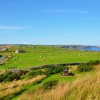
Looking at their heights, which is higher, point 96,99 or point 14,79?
point 96,99

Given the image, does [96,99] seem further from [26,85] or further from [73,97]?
[26,85]

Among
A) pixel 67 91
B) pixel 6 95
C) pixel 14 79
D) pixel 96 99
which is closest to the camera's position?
pixel 96 99

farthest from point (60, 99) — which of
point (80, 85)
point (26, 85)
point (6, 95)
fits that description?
point (26, 85)

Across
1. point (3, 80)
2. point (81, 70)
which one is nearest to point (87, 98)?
point (81, 70)

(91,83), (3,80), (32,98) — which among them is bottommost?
(3,80)

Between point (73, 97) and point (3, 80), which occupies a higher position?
point (73, 97)

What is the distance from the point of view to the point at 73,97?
34.2 feet

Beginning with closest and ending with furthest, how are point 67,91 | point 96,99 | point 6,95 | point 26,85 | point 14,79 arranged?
1. point 96,99
2. point 67,91
3. point 6,95
4. point 26,85
5. point 14,79

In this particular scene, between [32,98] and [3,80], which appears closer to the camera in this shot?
[32,98]

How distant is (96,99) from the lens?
31.0 ft

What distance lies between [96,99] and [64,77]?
1605 centimetres

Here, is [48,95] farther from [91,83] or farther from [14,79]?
[14,79]

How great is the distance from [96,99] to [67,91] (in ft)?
6.18

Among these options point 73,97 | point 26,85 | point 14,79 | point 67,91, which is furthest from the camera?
point 14,79
